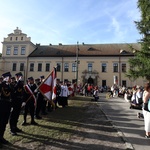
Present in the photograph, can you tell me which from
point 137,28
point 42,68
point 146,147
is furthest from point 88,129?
point 42,68

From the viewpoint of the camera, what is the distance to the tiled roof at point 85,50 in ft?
140

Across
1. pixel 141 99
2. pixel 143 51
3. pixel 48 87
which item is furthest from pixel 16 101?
pixel 143 51

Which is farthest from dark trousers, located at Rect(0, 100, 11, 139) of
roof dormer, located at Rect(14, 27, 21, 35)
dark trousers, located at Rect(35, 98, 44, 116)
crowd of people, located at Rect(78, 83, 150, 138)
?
roof dormer, located at Rect(14, 27, 21, 35)

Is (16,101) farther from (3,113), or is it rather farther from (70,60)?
(70,60)

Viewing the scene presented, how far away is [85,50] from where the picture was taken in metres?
44.8

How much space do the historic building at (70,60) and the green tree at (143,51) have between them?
78.0 feet

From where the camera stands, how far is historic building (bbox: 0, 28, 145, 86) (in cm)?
4225

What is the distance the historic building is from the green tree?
23.8 metres

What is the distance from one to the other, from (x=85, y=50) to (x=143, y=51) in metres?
29.2

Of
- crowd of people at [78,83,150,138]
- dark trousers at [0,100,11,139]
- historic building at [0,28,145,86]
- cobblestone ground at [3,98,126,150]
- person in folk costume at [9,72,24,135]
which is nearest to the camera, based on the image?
cobblestone ground at [3,98,126,150]

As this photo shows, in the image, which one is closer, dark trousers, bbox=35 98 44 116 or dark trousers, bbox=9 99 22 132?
dark trousers, bbox=9 99 22 132

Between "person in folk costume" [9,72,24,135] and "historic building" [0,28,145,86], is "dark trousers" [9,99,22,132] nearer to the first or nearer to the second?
"person in folk costume" [9,72,24,135]

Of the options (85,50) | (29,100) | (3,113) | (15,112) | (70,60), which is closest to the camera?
(3,113)

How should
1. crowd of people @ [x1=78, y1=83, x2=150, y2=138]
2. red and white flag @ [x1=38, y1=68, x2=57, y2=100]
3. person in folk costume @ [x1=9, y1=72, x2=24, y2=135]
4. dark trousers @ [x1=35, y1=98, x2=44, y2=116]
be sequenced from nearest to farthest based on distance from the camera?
1. crowd of people @ [x1=78, y1=83, x2=150, y2=138]
2. person in folk costume @ [x1=9, y1=72, x2=24, y2=135]
3. red and white flag @ [x1=38, y1=68, x2=57, y2=100]
4. dark trousers @ [x1=35, y1=98, x2=44, y2=116]
